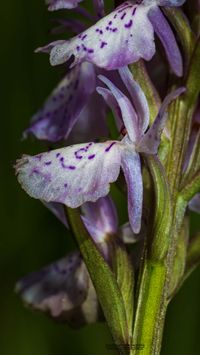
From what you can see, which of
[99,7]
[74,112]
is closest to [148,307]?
[74,112]

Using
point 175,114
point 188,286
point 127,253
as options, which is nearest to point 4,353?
point 188,286

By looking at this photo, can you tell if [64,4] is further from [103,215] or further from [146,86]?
[103,215]

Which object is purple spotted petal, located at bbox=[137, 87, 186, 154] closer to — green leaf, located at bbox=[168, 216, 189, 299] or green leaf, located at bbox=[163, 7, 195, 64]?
green leaf, located at bbox=[163, 7, 195, 64]

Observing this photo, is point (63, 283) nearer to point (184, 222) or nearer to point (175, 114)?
point (184, 222)

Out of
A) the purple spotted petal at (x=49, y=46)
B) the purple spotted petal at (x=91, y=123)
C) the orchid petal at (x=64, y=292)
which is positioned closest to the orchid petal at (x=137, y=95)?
the purple spotted petal at (x=49, y=46)

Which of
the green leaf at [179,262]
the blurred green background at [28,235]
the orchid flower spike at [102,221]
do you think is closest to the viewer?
the green leaf at [179,262]

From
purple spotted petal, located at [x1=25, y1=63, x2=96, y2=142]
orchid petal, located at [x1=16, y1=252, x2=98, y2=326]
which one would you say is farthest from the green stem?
purple spotted petal, located at [x1=25, y1=63, x2=96, y2=142]

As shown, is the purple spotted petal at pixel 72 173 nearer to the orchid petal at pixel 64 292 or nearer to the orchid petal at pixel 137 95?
the orchid petal at pixel 137 95
